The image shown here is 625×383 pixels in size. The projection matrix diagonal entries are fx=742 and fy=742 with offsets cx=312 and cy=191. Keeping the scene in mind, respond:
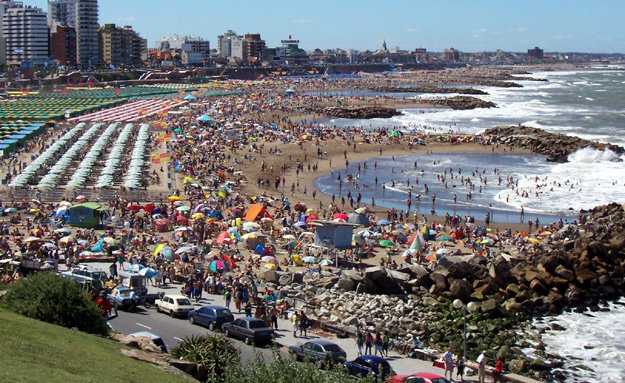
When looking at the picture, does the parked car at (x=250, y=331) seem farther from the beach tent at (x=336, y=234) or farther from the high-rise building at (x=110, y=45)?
the high-rise building at (x=110, y=45)

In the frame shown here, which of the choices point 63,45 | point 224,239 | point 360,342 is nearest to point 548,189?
point 224,239

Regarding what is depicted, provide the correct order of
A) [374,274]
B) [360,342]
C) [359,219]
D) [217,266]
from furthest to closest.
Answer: [359,219] < [217,266] < [374,274] < [360,342]

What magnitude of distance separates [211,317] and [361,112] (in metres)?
A: 61.7

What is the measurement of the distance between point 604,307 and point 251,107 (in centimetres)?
6276

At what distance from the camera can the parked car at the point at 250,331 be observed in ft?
48.1

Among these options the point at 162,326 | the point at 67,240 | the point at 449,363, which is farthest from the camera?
the point at 67,240

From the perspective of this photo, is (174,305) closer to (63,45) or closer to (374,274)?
(374,274)

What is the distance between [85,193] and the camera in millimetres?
31125

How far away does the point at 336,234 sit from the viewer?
2395cm

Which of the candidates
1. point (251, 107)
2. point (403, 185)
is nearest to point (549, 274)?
point (403, 185)

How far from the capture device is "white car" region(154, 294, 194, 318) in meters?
16.5

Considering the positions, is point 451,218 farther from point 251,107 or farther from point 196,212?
point 251,107

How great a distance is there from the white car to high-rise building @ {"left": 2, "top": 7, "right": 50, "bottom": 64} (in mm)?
142640

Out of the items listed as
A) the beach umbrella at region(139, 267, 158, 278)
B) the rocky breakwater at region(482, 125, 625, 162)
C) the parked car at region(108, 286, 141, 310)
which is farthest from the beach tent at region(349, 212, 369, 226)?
the rocky breakwater at region(482, 125, 625, 162)
